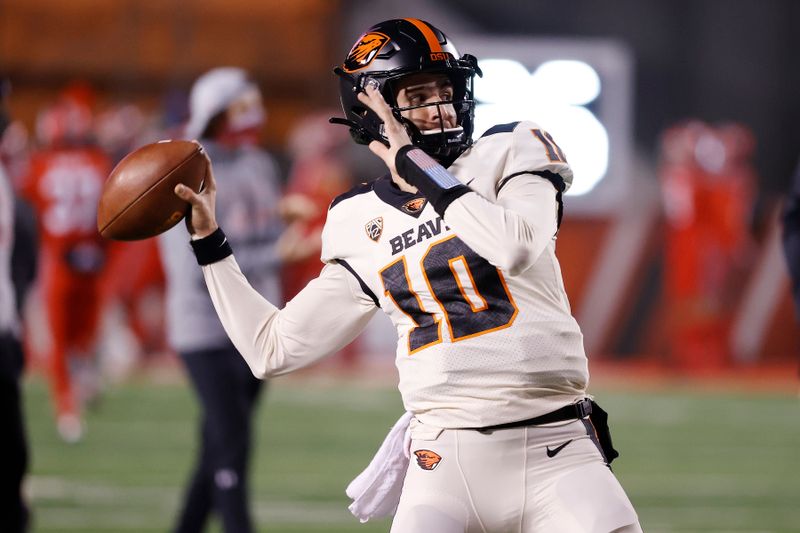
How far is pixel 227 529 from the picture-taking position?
423 cm

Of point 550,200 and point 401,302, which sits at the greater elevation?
point 550,200

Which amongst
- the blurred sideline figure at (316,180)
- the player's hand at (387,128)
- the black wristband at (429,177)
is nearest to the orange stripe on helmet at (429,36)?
the player's hand at (387,128)

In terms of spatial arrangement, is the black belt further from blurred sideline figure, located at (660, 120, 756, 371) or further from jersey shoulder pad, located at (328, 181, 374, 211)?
blurred sideline figure, located at (660, 120, 756, 371)

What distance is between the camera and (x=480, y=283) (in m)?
2.61

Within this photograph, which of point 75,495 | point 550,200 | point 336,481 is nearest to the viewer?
point 550,200

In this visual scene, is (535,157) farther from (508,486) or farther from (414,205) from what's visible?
(508,486)

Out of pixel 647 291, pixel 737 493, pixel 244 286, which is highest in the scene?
pixel 244 286

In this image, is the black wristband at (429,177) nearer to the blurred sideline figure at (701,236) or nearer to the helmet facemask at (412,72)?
the helmet facemask at (412,72)

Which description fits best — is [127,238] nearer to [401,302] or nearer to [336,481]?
[401,302]

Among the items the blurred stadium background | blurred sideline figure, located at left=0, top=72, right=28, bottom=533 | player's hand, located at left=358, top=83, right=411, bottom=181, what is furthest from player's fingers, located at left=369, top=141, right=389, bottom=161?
the blurred stadium background

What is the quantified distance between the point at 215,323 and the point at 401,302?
183 cm

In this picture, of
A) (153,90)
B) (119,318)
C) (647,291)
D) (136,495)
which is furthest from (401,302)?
(153,90)

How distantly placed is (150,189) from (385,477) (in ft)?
2.44

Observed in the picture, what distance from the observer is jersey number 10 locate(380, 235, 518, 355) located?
2.61m
